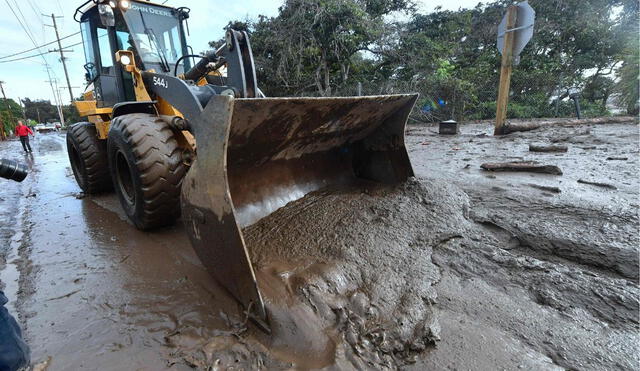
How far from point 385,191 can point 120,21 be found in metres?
3.60

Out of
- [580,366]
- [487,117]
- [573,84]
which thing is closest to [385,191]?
[580,366]

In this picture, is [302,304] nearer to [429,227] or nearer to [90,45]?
[429,227]

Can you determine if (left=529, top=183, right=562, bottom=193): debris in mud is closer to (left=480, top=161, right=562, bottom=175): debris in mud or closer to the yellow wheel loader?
(left=480, top=161, right=562, bottom=175): debris in mud

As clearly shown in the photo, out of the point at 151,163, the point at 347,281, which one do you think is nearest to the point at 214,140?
the point at 347,281

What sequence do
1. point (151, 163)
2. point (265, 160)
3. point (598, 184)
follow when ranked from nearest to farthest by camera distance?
point (151, 163), point (265, 160), point (598, 184)

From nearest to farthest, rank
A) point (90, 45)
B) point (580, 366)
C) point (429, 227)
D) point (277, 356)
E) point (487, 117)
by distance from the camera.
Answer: point (580, 366)
point (277, 356)
point (429, 227)
point (90, 45)
point (487, 117)

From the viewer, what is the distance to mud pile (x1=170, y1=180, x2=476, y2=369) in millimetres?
1436

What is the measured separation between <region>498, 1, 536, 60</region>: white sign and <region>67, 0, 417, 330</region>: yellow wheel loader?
6.06 m

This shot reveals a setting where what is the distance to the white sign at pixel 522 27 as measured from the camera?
22.9ft

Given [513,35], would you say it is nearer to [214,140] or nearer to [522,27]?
[522,27]

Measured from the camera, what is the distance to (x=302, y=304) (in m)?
1.65

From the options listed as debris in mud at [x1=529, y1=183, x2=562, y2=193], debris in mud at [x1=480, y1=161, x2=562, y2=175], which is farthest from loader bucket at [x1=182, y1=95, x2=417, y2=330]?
debris in mud at [x1=480, y1=161, x2=562, y2=175]

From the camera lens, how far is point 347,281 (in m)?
1.83

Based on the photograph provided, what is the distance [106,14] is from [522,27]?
7974 mm
